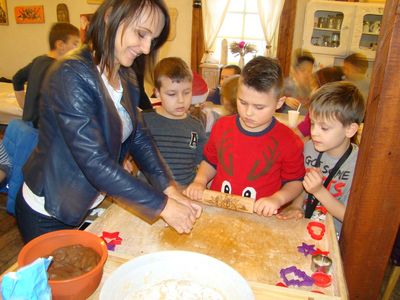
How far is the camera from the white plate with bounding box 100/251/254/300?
71 centimetres

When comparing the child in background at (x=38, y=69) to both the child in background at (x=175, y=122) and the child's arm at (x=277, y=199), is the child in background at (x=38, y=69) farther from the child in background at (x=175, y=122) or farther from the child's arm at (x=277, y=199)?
the child's arm at (x=277, y=199)

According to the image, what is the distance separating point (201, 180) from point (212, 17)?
373cm

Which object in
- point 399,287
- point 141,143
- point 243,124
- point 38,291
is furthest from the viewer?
point 399,287

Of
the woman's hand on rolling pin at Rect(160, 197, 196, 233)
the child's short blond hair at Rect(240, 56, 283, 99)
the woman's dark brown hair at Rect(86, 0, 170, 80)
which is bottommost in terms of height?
the woman's hand on rolling pin at Rect(160, 197, 196, 233)

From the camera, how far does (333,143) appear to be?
1352mm

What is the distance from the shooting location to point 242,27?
15.6 feet

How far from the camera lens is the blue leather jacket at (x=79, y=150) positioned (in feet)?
2.97

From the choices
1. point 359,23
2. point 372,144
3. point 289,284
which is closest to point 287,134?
point 372,144

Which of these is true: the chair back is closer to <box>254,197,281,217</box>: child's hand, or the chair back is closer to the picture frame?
<box>254,197,281,217</box>: child's hand

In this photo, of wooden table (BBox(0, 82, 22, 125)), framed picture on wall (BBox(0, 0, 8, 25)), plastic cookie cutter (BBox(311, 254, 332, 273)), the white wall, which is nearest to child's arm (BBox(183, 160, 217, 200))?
plastic cookie cutter (BBox(311, 254, 332, 273))

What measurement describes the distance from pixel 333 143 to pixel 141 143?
732 mm

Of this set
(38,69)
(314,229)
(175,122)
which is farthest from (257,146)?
(38,69)

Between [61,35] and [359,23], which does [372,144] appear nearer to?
[61,35]

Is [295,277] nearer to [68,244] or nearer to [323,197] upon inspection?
[323,197]
